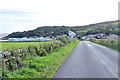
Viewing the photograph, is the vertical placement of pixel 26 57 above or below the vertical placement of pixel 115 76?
above

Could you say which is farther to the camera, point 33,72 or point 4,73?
point 33,72

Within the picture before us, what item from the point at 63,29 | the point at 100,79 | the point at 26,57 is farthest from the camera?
the point at 63,29

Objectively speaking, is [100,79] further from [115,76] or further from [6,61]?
[6,61]

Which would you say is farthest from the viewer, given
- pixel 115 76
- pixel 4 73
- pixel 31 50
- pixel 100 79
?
pixel 31 50

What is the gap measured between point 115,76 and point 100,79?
109cm

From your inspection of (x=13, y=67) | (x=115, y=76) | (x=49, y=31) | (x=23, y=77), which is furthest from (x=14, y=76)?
(x=49, y=31)

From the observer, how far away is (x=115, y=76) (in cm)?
877

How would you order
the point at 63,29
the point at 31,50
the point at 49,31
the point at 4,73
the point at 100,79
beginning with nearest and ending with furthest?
1. the point at 4,73
2. the point at 100,79
3. the point at 31,50
4. the point at 49,31
5. the point at 63,29

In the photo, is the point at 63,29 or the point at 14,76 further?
the point at 63,29

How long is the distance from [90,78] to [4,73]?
12.7 feet

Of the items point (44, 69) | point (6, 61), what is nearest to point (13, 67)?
point (6, 61)

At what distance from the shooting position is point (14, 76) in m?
7.53

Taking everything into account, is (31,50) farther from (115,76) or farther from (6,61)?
(115,76)

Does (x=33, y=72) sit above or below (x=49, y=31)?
below
